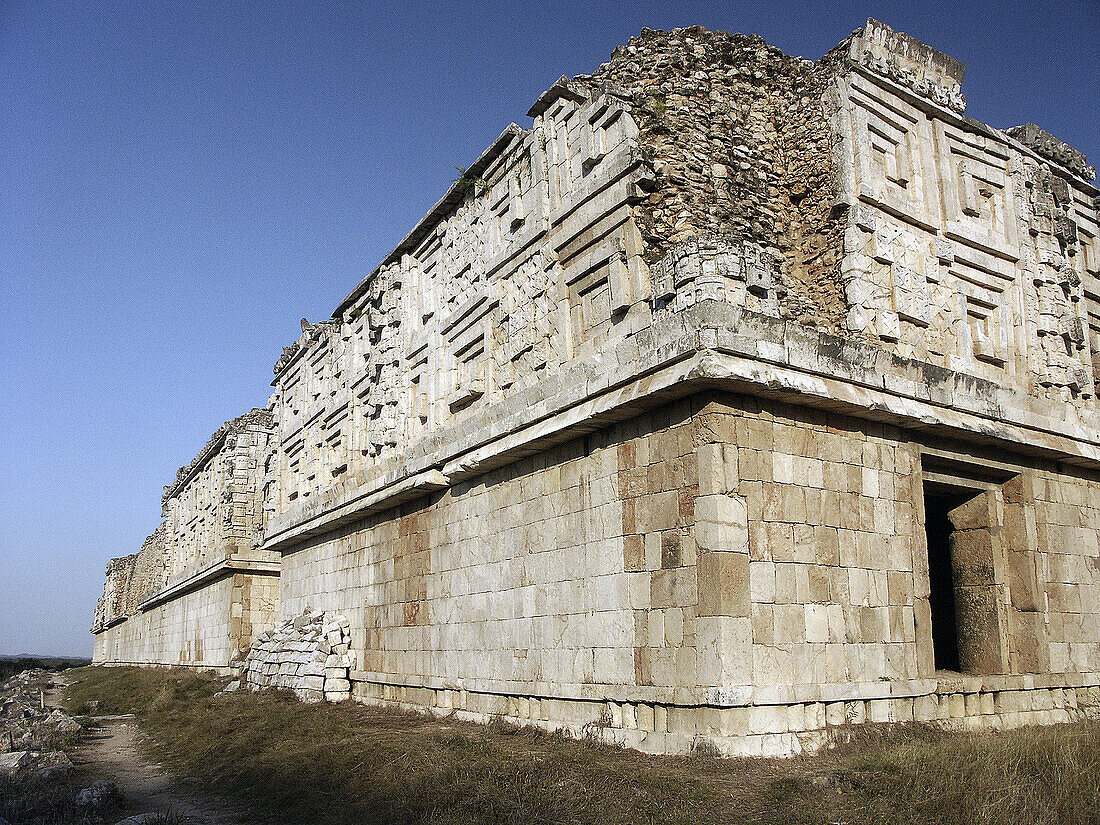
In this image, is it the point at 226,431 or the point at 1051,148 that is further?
the point at 226,431

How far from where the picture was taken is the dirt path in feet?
26.5

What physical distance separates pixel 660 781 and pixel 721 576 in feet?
5.81

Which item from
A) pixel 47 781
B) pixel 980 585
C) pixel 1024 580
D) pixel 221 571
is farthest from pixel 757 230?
pixel 221 571

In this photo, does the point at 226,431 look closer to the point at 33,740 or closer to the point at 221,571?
the point at 221,571

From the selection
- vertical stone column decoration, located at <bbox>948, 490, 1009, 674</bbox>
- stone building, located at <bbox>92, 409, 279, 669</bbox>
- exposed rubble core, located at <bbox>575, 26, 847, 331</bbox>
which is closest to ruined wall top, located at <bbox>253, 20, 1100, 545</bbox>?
exposed rubble core, located at <bbox>575, 26, 847, 331</bbox>

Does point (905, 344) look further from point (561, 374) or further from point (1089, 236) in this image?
point (1089, 236)

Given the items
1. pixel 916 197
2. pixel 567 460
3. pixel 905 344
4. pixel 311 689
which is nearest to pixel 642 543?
pixel 567 460

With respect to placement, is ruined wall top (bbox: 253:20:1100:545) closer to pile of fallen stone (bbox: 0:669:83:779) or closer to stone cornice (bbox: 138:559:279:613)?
pile of fallen stone (bbox: 0:669:83:779)

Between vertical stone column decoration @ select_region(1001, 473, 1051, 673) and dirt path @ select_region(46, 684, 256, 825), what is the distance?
842 cm

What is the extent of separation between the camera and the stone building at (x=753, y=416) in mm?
7914

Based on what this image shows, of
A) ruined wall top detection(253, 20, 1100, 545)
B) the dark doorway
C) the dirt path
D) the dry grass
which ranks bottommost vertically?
the dirt path

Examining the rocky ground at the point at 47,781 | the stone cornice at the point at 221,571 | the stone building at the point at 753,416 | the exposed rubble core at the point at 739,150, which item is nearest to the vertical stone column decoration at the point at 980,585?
the stone building at the point at 753,416

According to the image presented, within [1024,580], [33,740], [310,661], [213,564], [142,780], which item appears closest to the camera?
[142,780]

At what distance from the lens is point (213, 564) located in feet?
80.8
